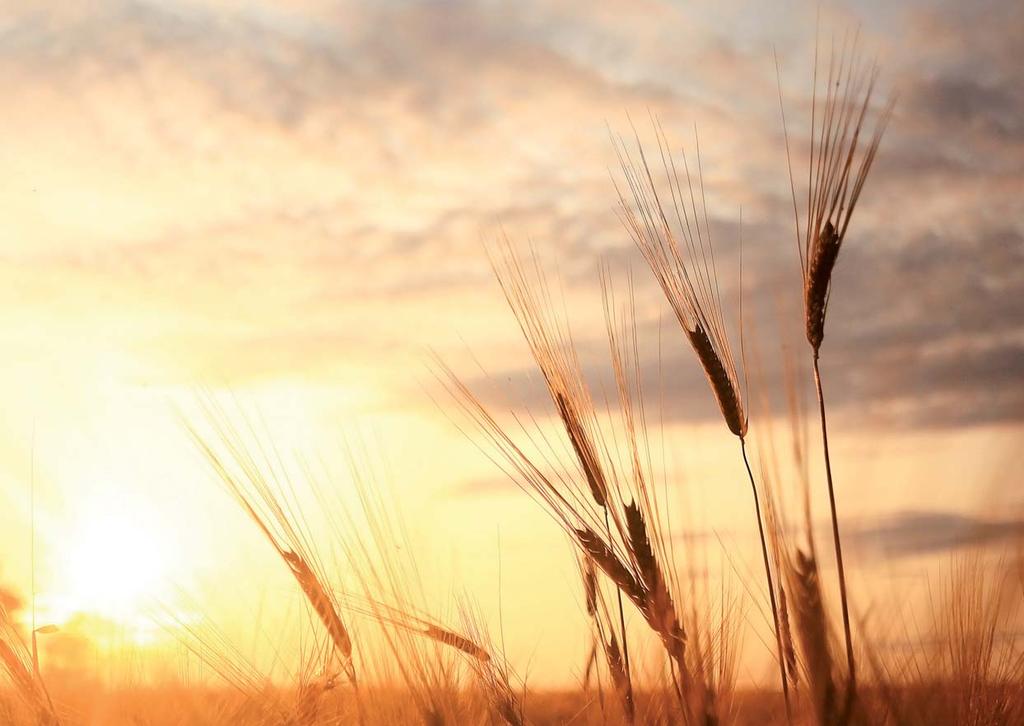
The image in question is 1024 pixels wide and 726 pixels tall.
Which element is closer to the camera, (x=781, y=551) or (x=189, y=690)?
(x=781, y=551)

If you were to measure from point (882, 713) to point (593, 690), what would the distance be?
3.63ft

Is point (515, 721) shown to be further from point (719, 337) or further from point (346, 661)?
point (719, 337)

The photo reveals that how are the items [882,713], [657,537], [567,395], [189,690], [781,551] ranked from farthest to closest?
[189,690]
[567,395]
[657,537]
[882,713]
[781,551]

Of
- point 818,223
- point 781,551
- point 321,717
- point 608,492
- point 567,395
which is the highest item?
point 818,223

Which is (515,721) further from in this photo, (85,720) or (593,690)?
(85,720)

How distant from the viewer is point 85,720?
2654 mm

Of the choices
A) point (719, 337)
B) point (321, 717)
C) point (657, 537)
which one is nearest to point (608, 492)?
point (657, 537)

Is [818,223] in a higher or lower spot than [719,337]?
higher

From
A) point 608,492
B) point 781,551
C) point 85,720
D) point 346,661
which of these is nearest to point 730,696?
point 608,492

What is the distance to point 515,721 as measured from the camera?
236 cm

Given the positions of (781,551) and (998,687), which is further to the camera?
(998,687)

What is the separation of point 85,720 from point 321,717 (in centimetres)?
62

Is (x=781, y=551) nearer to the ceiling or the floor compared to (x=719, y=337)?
nearer to the floor

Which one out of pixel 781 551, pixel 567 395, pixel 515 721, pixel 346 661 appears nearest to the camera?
pixel 781 551
